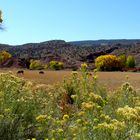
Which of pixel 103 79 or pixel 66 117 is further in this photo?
pixel 103 79

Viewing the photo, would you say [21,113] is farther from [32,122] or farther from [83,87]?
[83,87]

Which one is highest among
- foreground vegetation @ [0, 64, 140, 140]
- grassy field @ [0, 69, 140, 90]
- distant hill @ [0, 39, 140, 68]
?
foreground vegetation @ [0, 64, 140, 140]

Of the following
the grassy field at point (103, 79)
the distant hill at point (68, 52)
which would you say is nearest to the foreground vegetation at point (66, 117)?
the grassy field at point (103, 79)

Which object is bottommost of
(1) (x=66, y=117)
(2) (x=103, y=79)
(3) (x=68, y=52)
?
(3) (x=68, y=52)

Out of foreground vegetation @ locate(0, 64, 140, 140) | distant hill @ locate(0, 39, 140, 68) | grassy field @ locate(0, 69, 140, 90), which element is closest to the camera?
foreground vegetation @ locate(0, 64, 140, 140)

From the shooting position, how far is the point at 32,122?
859 cm

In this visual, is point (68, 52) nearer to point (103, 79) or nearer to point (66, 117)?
point (103, 79)

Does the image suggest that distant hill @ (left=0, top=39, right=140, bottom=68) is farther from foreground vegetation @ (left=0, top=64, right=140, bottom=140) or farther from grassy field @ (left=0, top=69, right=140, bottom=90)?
foreground vegetation @ (left=0, top=64, right=140, bottom=140)

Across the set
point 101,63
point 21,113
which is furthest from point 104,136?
point 101,63

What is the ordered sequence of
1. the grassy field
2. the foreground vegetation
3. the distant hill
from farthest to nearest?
1. the distant hill
2. the grassy field
3. the foreground vegetation

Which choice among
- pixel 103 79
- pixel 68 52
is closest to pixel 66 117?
pixel 103 79

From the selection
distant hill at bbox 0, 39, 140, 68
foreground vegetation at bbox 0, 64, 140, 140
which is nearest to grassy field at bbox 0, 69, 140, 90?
foreground vegetation at bbox 0, 64, 140, 140

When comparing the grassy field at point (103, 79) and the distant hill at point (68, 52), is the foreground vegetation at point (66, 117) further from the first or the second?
the distant hill at point (68, 52)

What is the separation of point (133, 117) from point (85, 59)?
13482 cm
